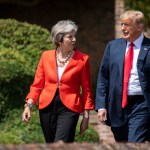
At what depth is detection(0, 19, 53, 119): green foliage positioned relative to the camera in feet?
26.8

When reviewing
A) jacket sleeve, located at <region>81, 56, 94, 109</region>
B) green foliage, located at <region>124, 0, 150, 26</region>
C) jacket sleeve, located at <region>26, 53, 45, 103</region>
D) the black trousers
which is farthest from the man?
green foliage, located at <region>124, 0, 150, 26</region>

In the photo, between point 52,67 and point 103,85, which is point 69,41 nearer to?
point 52,67

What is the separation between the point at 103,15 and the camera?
14328mm

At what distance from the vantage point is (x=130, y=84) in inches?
227

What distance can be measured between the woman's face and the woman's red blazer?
A: 4.7 inches

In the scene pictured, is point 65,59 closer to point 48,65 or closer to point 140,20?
Result: point 48,65

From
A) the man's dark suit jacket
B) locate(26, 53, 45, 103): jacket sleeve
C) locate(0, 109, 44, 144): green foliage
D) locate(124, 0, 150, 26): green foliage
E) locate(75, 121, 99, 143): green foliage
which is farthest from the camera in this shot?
locate(124, 0, 150, 26): green foliage

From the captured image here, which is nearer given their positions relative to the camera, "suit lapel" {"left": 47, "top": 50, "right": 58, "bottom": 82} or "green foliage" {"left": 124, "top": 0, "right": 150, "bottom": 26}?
"suit lapel" {"left": 47, "top": 50, "right": 58, "bottom": 82}

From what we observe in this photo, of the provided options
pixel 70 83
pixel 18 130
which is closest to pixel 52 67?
pixel 70 83

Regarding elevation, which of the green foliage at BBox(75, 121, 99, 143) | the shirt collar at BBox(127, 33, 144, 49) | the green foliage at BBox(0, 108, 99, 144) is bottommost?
the green foliage at BBox(75, 121, 99, 143)

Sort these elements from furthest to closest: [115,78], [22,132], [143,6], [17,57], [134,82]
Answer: [143,6] → [17,57] → [22,132] → [115,78] → [134,82]

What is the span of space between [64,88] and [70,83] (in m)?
0.07

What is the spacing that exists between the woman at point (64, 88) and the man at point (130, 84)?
0.69 feet

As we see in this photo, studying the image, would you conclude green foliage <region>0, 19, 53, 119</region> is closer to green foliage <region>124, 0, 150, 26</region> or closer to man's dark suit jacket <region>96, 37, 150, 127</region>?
green foliage <region>124, 0, 150, 26</region>
